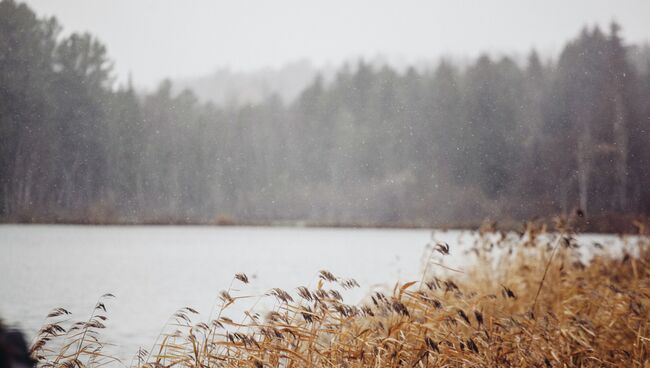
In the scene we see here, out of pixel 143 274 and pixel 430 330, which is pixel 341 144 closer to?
pixel 143 274

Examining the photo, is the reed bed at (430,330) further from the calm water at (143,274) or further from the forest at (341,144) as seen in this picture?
the forest at (341,144)

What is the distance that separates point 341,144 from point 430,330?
43.9 m

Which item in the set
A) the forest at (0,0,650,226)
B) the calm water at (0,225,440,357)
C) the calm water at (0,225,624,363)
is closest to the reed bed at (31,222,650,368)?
the calm water at (0,225,624,363)

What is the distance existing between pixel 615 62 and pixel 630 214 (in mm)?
9795

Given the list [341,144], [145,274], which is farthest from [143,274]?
[341,144]

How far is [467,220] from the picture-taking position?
39625 millimetres

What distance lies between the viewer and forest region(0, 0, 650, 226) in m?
27.8

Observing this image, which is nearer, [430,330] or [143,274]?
[430,330]

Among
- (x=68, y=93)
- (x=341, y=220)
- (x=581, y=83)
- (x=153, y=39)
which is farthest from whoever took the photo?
(x=153, y=39)

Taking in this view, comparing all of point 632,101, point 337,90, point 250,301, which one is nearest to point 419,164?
point 337,90

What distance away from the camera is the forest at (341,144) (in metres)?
27.8

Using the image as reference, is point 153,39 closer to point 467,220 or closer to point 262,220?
point 262,220

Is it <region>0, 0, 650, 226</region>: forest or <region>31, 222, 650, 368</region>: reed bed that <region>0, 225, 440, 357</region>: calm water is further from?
<region>0, 0, 650, 226</region>: forest

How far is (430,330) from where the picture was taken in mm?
3936
